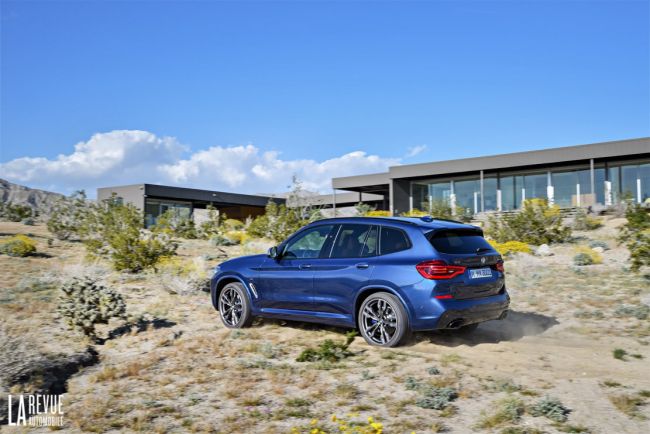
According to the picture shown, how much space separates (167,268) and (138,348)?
22.2 ft

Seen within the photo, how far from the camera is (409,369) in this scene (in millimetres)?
6242

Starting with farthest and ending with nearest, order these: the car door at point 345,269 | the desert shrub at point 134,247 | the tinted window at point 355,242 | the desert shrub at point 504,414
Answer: the desert shrub at point 134,247, the tinted window at point 355,242, the car door at point 345,269, the desert shrub at point 504,414

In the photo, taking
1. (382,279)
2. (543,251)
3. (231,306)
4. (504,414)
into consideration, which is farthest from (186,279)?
(543,251)

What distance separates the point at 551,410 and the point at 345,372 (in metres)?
2.19

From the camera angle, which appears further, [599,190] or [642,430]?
[599,190]

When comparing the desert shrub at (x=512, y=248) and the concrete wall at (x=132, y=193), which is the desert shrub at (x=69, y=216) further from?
the concrete wall at (x=132, y=193)

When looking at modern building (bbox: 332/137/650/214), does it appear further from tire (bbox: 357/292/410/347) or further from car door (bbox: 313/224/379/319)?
tire (bbox: 357/292/410/347)

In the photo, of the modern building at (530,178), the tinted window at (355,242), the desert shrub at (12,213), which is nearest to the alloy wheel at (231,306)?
the tinted window at (355,242)

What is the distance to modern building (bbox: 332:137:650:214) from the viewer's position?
92.5ft

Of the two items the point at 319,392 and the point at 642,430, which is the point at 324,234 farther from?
the point at 642,430

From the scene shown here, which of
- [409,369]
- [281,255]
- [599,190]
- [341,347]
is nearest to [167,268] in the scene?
[281,255]

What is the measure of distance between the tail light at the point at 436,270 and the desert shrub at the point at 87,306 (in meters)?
4.62

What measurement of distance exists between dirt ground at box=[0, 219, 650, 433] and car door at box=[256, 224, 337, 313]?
477 millimetres

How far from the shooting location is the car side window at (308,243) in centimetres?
807
